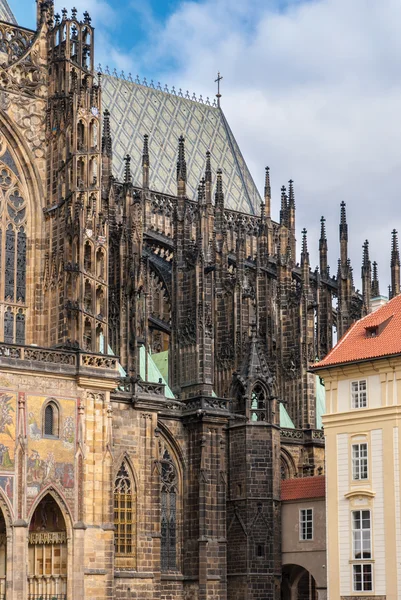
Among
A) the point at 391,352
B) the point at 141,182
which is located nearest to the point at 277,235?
the point at 141,182

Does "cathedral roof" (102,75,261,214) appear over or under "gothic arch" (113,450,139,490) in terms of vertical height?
over

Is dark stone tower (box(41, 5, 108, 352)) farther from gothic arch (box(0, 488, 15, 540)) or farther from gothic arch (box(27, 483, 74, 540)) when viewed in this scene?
gothic arch (box(0, 488, 15, 540))

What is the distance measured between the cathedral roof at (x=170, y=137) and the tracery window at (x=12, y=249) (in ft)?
47.8

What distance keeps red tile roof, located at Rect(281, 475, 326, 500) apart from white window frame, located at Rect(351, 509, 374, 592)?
595cm

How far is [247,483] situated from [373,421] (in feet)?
28.2

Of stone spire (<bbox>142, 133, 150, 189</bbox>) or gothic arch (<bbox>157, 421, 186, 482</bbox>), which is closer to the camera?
gothic arch (<bbox>157, 421, 186, 482</bbox>)

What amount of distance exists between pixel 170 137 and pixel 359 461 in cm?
2810

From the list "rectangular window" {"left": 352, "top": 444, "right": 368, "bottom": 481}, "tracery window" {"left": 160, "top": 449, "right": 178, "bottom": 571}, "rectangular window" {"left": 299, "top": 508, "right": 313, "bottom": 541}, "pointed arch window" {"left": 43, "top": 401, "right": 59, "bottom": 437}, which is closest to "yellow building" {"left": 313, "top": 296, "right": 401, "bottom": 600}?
"rectangular window" {"left": 352, "top": 444, "right": 368, "bottom": 481}

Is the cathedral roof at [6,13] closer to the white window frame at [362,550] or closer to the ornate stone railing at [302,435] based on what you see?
the ornate stone railing at [302,435]

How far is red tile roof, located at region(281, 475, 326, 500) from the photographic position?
161 ft

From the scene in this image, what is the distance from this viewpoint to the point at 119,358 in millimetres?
46000

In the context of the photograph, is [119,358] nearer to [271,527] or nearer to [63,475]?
[63,475]

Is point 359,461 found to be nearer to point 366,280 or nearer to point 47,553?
point 47,553

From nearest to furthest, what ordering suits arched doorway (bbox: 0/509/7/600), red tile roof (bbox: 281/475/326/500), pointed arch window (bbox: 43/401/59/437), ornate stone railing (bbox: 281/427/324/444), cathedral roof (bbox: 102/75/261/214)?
arched doorway (bbox: 0/509/7/600)
pointed arch window (bbox: 43/401/59/437)
red tile roof (bbox: 281/475/326/500)
ornate stone railing (bbox: 281/427/324/444)
cathedral roof (bbox: 102/75/261/214)
